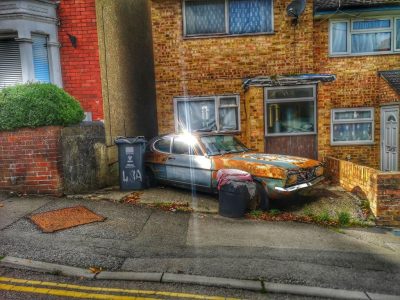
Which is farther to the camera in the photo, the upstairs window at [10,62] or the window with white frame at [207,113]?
the window with white frame at [207,113]

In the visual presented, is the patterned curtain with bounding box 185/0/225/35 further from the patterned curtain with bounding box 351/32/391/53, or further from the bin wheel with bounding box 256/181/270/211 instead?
the bin wheel with bounding box 256/181/270/211

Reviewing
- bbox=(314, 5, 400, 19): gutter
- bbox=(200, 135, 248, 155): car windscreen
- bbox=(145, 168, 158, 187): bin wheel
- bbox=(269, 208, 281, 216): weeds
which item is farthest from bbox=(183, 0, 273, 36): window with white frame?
bbox=(269, 208, 281, 216): weeds

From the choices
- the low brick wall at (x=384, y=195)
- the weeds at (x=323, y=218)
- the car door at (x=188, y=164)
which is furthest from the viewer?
the car door at (x=188, y=164)

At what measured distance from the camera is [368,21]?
36.9 ft

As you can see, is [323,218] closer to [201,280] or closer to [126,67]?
[201,280]

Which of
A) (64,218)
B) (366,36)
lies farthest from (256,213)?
(366,36)

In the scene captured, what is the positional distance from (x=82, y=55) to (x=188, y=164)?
425cm

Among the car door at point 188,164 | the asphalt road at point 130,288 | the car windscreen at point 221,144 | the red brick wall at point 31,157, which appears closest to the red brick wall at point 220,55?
the car windscreen at point 221,144

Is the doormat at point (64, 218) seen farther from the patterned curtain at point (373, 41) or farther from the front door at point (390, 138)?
the patterned curtain at point (373, 41)

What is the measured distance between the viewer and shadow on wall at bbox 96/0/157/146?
962 cm

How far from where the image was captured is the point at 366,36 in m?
11.3

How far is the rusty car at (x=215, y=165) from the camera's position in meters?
6.94

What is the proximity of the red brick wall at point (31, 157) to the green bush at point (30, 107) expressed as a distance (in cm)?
19

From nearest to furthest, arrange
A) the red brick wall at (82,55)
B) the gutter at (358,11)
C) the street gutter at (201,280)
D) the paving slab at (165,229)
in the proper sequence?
the street gutter at (201,280), the paving slab at (165,229), the red brick wall at (82,55), the gutter at (358,11)
